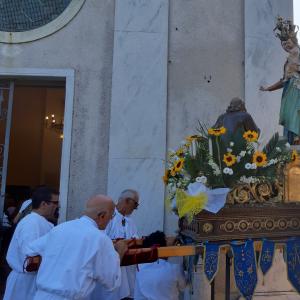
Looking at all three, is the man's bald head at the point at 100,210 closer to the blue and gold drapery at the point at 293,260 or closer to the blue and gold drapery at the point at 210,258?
the blue and gold drapery at the point at 210,258

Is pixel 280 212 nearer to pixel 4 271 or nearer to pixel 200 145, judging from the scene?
pixel 200 145

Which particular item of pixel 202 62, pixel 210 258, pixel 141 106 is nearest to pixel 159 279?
pixel 210 258

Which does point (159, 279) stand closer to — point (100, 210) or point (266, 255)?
point (266, 255)

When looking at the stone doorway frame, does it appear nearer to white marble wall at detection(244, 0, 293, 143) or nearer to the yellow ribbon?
white marble wall at detection(244, 0, 293, 143)

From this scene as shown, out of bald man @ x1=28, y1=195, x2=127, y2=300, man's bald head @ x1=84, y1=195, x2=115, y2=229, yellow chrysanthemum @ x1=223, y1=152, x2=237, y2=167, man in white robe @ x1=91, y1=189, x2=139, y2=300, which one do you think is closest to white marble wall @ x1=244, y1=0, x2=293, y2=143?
man in white robe @ x1=91, y1=189, x2=139, y2=300

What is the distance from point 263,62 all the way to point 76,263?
6.09 m

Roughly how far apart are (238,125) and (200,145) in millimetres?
770

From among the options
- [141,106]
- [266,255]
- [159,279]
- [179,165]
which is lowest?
[159,279]

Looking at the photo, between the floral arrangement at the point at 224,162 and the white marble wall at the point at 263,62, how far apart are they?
9.81ft

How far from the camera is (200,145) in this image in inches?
189

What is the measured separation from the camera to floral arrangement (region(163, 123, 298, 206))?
4.59 metres

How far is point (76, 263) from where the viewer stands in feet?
10.1

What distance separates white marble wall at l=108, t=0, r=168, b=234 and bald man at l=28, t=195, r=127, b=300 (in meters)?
4.21

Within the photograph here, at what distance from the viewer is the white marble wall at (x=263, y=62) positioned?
7.81 m
